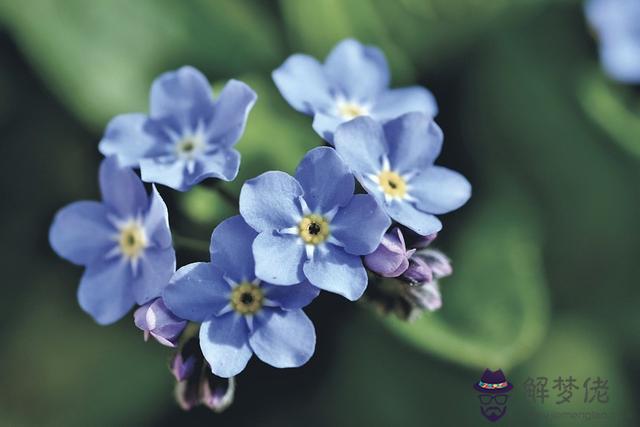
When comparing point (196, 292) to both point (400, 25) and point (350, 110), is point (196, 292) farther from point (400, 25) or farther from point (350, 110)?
point (400, 25)

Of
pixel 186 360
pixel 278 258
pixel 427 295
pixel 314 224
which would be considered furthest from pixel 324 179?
pixel 186 360

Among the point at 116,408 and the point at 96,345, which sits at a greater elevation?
the point at 96,345

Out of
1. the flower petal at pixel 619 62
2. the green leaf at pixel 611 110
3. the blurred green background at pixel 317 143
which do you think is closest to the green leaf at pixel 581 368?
the blurred green background at pixel 317 143

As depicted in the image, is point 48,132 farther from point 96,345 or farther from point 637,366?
point 637,366

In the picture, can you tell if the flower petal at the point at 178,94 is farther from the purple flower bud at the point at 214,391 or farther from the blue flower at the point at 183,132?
the purple flower bud at the point at 214,391

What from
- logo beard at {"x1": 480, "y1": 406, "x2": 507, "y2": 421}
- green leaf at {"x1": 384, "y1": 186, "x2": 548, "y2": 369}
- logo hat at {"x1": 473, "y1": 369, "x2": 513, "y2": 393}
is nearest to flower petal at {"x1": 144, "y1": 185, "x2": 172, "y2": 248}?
green leaf at {"x1": 384, "y1": 186, "x2": 548, "y2": 369}

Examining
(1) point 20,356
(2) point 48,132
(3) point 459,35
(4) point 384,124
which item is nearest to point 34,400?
(1) point 20,356
